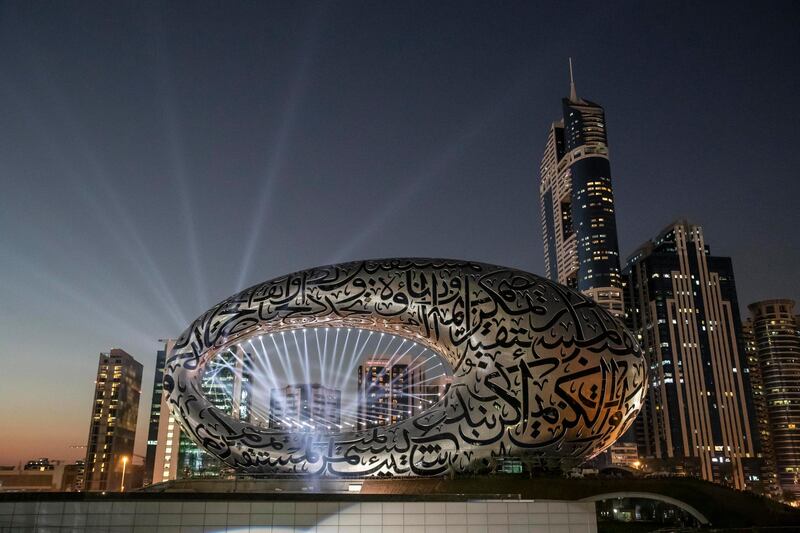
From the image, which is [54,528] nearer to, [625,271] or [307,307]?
[307,307]

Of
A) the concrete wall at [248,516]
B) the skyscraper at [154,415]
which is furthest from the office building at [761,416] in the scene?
the concrete wall at [248,516]

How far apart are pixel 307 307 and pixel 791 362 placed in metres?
196

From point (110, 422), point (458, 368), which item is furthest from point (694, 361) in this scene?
point (458, 368)

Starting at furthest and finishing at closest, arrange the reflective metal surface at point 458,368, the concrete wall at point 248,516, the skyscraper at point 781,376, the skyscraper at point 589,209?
the skyscraper at point 781,376 < the skyscraper at point 589,209 < the reflective metal surface at point 458,368 < the concrete wall at point 248,516

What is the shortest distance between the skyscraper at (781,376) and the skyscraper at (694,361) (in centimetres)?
3456

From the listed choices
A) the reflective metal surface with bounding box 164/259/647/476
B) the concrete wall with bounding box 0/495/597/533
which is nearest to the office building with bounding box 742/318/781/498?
the reflective metal surface with bounding box 164/259/647/476

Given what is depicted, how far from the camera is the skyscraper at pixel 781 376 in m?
175

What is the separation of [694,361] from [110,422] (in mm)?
124577

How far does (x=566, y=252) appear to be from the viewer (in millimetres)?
193625

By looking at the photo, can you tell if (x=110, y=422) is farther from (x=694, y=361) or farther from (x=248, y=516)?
(x=248, y=516)

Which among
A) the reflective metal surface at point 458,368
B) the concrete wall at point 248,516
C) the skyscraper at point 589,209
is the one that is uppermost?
the skyscraper at point 589,209

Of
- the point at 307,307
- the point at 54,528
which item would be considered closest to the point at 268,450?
the point at 307,307

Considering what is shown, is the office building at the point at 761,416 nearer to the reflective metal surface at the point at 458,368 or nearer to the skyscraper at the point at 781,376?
the skyscraper at the point at 781,376

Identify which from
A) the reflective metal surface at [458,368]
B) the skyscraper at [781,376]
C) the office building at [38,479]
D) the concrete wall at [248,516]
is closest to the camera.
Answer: the concrete wall at [248,516]
